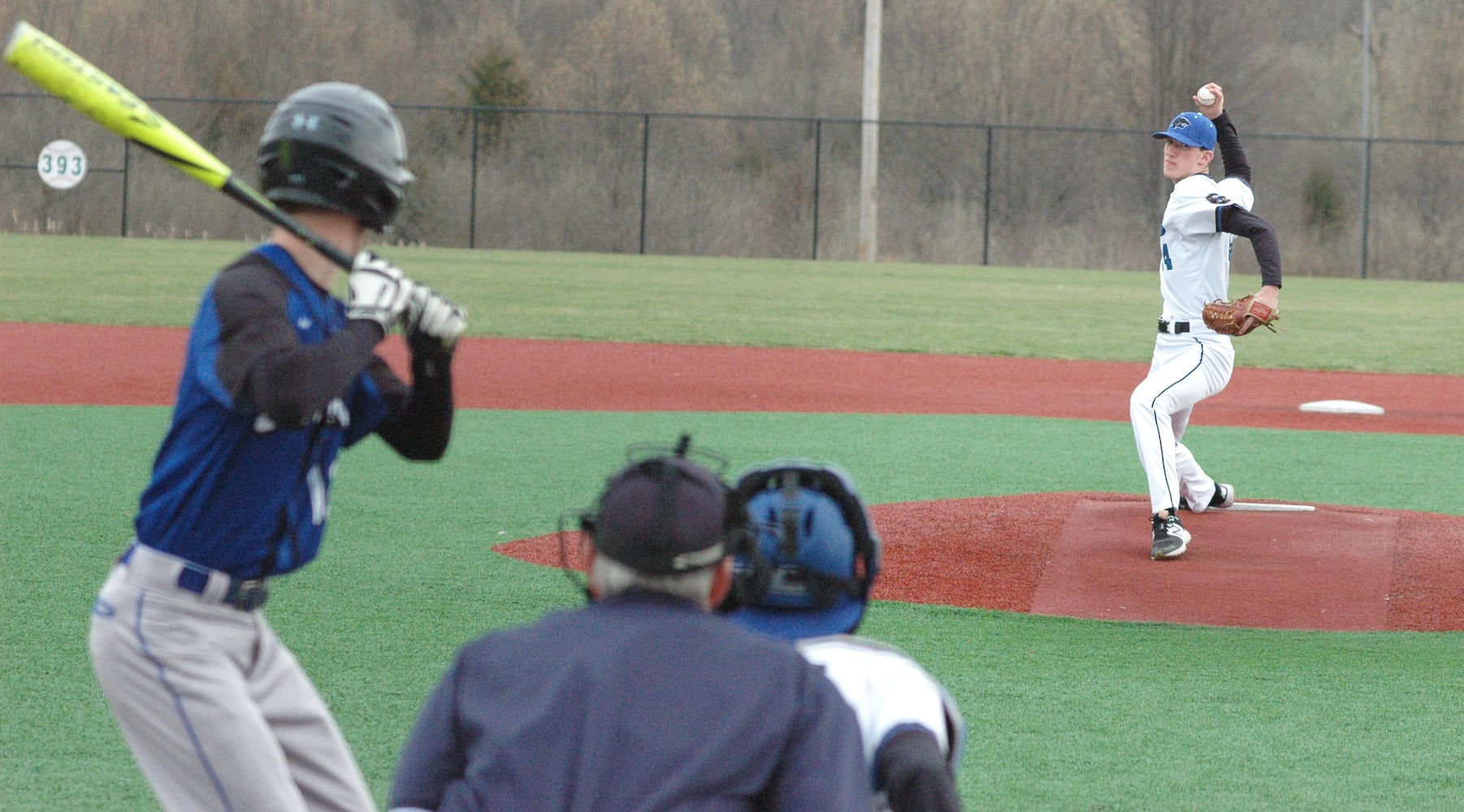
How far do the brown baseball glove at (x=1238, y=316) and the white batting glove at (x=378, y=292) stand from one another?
5.66 m

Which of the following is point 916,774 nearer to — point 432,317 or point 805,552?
point 805,552

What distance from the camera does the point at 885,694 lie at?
2.40m

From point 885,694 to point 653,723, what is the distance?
402 mm

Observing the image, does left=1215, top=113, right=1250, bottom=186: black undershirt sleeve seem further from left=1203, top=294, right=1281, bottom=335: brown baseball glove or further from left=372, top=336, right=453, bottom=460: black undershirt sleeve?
left=372, top=336, right=453, bottom=460: black undershirt sleeve

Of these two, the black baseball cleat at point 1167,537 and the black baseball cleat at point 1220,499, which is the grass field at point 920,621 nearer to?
the black baseball cleat at point 1167,537

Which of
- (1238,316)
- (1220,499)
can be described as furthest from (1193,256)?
(1220,499)

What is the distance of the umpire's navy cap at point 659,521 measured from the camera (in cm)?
227

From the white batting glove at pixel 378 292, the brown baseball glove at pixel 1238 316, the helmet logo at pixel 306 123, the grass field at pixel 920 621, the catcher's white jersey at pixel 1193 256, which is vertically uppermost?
the catcher's white jersey at pixel 1193 256

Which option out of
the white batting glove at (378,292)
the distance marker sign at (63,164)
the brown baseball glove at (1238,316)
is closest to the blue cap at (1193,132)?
the brown baseball glove at (1238,316)

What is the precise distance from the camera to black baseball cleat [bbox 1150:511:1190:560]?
777cm

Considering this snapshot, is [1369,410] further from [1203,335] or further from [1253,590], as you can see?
[1253,590]

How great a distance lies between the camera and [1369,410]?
14312 millimetres

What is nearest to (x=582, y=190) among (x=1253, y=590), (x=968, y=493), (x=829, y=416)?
(x=829, y=416)

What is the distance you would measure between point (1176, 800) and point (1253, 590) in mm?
2971
